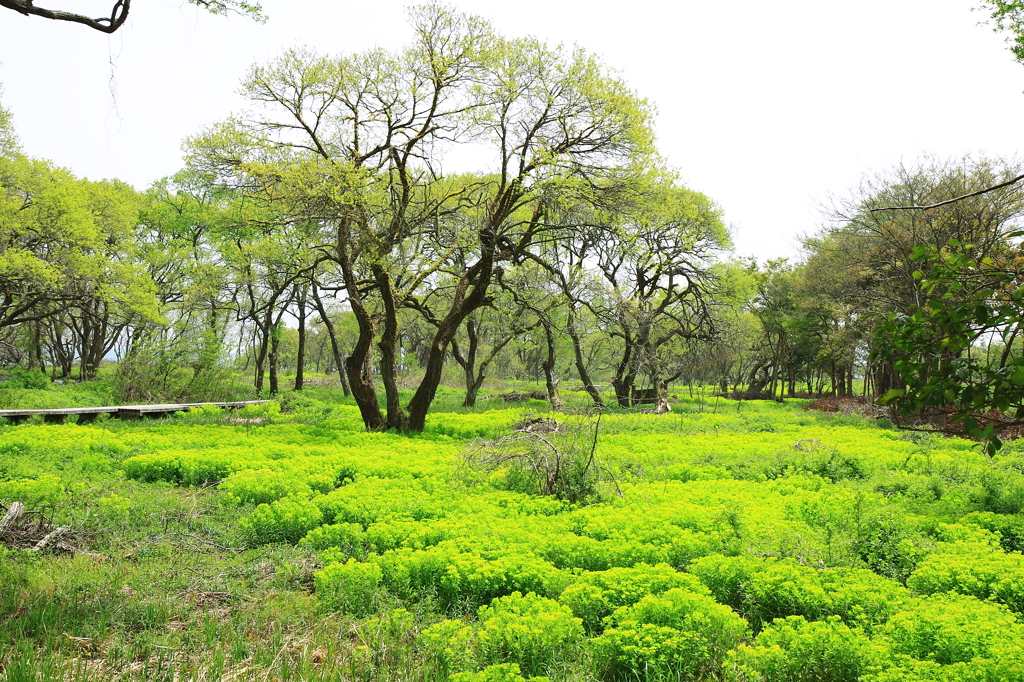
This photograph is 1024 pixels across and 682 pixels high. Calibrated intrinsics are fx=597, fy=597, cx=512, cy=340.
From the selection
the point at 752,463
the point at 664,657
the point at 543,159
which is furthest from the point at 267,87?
the point at 664,657

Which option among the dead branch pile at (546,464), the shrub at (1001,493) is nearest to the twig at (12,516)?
the dead branch pile at (546,464)

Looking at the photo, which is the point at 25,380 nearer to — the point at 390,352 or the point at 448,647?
the point at 390,352

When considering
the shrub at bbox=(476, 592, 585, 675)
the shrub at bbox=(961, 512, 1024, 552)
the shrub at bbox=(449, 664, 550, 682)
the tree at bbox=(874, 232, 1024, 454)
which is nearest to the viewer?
the tree at bbox=(874, 232, 1024, 454)

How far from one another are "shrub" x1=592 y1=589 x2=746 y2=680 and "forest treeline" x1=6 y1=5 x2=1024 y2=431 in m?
3.86

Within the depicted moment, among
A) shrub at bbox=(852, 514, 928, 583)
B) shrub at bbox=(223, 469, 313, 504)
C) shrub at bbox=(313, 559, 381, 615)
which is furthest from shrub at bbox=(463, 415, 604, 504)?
shrub at bbox=(313, 559, 381, 615)

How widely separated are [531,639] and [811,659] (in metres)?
1.80

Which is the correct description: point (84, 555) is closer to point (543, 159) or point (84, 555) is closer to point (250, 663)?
point (250, 663)

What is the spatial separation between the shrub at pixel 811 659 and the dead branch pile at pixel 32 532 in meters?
5.87

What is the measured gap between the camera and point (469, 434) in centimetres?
1650

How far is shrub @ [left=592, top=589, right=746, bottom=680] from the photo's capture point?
3.94 m

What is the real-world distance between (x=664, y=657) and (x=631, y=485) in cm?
536

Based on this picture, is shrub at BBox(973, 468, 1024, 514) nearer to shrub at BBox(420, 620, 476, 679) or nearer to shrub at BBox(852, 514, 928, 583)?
shrub at BBox(852, 514, 928, 583)

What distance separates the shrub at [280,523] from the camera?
696 cm

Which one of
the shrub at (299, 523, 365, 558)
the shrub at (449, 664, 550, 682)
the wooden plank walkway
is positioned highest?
the wooden plank walkway
